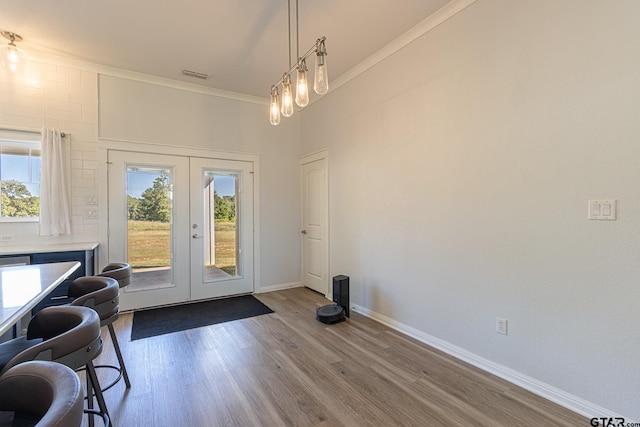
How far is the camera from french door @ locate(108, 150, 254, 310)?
12.5ft

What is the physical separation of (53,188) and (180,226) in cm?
139

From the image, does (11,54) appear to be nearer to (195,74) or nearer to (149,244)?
(195,74)

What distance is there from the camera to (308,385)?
2.21m

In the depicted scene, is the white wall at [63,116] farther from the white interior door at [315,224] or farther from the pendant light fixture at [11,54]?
the white interior door at [315,224]

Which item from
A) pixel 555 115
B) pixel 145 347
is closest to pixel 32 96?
pixel 145 347

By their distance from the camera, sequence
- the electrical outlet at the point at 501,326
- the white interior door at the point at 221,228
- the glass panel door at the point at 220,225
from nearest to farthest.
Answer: the electrical outlet at the point at 501,326, the white interior door at the point at 221,228, the glass panel door at the point at 220,225

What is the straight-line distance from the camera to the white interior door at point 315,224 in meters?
4.37

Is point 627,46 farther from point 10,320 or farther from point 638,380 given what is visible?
point 10,320

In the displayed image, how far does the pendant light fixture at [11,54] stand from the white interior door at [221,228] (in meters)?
1.91

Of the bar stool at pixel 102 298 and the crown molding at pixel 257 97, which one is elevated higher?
the crown molding at pixel 257 97

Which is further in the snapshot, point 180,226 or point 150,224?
point 180,226

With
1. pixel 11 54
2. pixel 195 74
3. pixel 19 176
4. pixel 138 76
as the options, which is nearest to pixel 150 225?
pixel 19 176

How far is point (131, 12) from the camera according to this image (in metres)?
2.66

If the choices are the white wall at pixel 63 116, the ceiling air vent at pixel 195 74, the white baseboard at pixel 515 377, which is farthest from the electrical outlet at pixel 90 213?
the white baseboard at pixel 515 377
